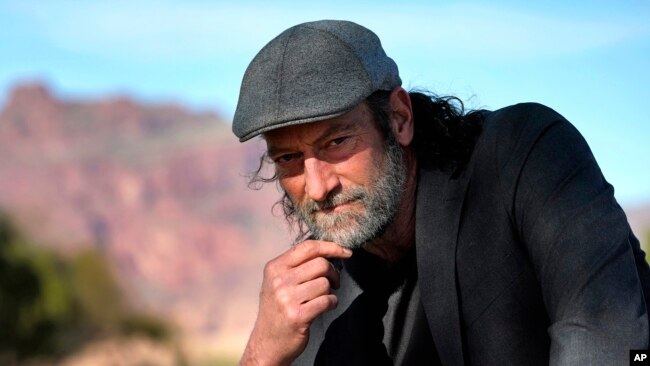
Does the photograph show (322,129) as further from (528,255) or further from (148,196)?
(148,196)

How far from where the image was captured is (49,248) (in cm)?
5231

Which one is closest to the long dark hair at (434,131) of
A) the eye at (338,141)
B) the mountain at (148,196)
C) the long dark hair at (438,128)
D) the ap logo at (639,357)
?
the long dark hair at (438,128)

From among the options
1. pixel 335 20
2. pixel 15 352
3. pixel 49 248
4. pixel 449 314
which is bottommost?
pixel 449 314

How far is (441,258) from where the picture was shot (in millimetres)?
3037

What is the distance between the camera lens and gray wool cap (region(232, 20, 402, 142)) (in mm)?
2910

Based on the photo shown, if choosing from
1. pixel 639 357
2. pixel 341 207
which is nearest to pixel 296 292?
pixel 341 207

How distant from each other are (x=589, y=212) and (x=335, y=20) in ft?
3.35

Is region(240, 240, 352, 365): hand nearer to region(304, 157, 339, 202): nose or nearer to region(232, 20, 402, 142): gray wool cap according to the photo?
region(304, 157, 339, 202): nose

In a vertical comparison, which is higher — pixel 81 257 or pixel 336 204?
pixel 81 257

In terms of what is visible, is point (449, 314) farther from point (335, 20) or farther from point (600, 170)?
point (335, 20)

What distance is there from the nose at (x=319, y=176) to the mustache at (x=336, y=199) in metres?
0.03

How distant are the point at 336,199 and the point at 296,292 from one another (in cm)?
30

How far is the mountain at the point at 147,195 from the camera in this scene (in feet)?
349

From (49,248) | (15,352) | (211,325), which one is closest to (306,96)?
(15,352)
